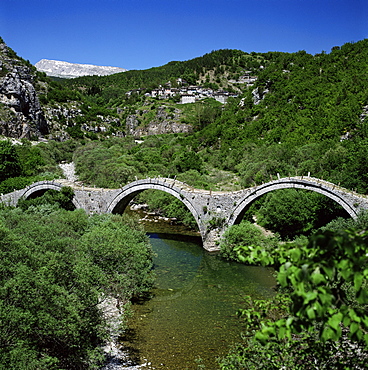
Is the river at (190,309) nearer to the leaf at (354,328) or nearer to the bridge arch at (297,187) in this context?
the bridge arch at (297,187)

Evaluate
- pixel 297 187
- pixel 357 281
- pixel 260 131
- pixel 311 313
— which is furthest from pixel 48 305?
pixel 260 131

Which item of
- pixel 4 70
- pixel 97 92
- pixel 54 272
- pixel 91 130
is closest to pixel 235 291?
pixel 54 272

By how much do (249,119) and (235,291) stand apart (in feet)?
137

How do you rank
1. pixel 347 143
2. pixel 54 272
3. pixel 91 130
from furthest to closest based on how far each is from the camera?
1. pixel 91 130
2. pixel 347 143
3. pixel 54 272

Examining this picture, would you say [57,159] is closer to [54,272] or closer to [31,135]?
[31,135]

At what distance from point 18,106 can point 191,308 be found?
196 ft

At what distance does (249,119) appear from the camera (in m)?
55.0

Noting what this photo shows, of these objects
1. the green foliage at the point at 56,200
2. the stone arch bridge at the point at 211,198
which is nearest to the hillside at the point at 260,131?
the stone arch bridge at the point at 211,198

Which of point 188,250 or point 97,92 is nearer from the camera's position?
point 188,250

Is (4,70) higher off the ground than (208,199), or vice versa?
(4,70)

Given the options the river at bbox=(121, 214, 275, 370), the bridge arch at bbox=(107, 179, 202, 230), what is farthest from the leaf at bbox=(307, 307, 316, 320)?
the bridge arch at bbox=(107, 179, 202, 230)

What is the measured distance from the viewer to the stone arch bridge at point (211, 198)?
2030cm

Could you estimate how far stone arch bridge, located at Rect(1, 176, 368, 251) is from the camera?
66.6 ft

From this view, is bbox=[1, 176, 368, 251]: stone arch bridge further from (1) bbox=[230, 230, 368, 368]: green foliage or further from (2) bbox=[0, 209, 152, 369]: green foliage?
(1) bbox=[230, 230, 368, 368]: green foliage
